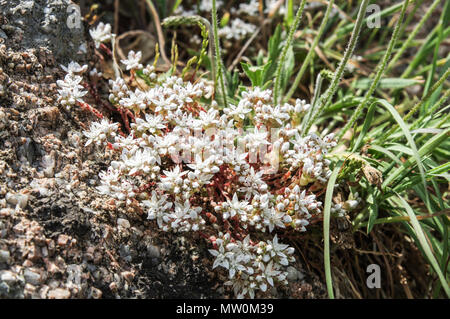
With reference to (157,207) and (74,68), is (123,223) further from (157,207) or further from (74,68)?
(74,68)

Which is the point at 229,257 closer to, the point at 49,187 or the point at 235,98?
the point at 49,187

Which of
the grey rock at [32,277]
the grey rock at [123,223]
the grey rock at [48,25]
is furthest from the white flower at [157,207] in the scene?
the grey rock at [48,25]

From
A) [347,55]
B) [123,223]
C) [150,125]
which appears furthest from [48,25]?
[347,55]

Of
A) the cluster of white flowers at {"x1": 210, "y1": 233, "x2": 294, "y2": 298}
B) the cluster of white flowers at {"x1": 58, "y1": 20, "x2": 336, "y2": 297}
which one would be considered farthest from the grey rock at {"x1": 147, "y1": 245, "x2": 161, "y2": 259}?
the cluster of white flowers at {"x1": 210, "y1": 233, "x2": 294, "y2": 298}

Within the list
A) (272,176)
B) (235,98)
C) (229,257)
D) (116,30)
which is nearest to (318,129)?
(235,98)

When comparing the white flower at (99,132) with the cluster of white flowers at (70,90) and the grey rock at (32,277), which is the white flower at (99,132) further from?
the grey rock at (32,277)

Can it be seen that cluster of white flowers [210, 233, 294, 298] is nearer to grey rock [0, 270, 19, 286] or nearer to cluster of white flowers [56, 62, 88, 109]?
grey rock [0, 270, 19, 286]
